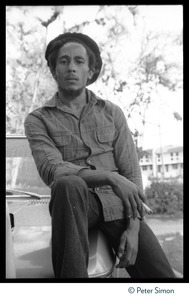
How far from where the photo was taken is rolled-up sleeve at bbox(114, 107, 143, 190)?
1401 mm

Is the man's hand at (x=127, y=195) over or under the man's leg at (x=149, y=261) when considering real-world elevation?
over

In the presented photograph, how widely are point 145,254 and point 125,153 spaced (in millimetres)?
457

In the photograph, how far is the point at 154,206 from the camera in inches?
57.6

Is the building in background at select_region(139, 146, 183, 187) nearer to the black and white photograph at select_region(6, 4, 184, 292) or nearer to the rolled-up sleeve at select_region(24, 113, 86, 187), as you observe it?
the black and white photograph at select_region(6, 4, 184, 292)

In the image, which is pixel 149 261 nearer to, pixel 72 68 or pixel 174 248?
pixel 174 248

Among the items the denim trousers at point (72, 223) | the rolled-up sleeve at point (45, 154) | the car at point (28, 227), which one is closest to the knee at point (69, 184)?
the denim trousers at point (72, 223)

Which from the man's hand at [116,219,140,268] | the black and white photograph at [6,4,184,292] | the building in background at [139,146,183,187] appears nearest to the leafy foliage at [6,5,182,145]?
the black and white photograph at [6,4,184,292]

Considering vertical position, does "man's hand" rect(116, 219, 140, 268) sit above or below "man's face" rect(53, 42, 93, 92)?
below

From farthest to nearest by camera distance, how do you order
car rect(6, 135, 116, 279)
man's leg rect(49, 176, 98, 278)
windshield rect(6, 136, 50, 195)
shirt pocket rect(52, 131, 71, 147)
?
windshield rect(6, 136, 50, 195)
shirt pocket rect(52, 131, 71, 147)
car rect(6, 135, 116, 279)
man's leg rect(49, 176, 98, 278)

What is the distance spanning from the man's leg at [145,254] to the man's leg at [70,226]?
0.66 ft

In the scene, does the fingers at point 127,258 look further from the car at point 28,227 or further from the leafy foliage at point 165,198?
the leafy foliage at point 165,198

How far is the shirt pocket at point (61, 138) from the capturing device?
1.37m
